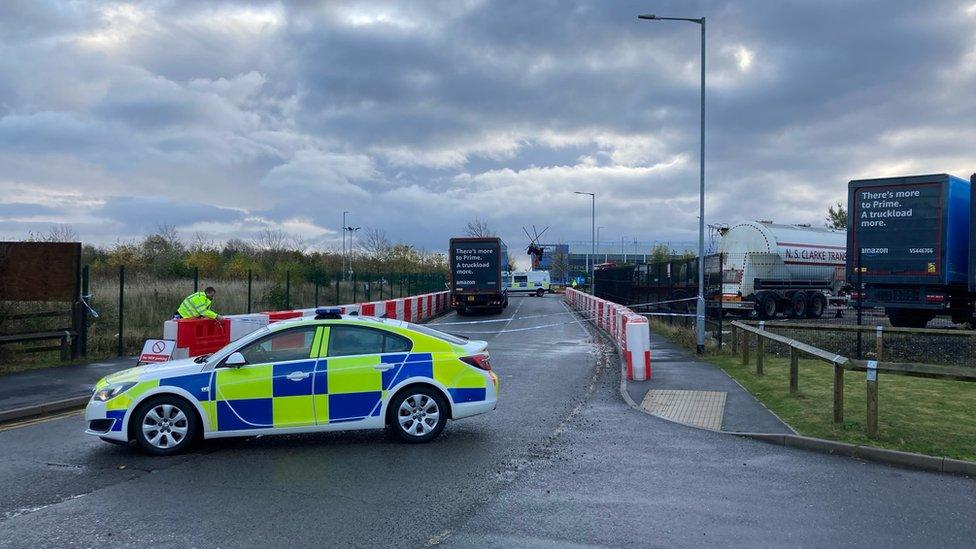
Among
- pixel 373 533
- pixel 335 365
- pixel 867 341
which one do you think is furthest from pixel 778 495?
pixel 867 341

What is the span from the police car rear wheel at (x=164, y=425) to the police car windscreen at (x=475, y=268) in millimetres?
25582

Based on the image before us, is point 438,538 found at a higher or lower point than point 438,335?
lower

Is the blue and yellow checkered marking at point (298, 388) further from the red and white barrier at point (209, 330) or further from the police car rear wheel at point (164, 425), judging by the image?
the red and white barrier at point (209, 330)

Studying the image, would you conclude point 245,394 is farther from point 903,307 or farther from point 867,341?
point 903,307

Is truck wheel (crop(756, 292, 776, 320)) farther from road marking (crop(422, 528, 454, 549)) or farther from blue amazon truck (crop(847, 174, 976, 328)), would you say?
road marking (crop(422, 528, 454, 549))

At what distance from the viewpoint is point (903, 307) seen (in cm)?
1845

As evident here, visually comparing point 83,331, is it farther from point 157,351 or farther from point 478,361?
point 478,361

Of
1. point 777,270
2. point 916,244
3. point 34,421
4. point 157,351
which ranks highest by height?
point 916,244

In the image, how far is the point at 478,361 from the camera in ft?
26.9

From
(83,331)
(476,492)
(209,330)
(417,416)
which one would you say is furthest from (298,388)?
(83,331)

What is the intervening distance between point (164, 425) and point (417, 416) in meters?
2.62

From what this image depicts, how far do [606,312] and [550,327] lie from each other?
7.78ft

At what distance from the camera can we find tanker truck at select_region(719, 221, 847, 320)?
89.6 ft

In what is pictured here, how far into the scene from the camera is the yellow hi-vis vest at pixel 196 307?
43.4 feet
